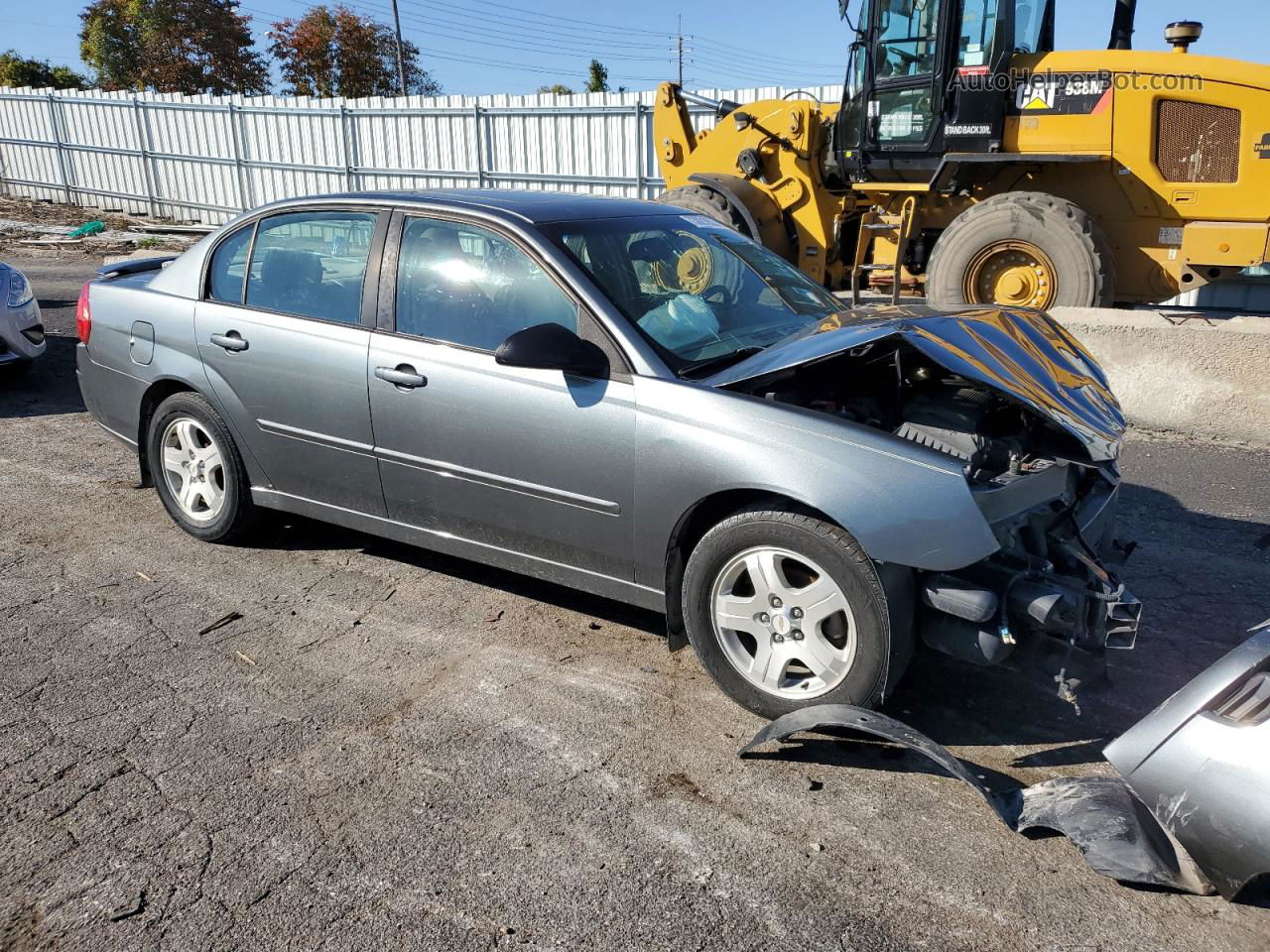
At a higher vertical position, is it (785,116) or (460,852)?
(785,116)

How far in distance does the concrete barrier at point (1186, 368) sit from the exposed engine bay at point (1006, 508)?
3431mm

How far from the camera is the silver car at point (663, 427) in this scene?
→ 3.09 meters

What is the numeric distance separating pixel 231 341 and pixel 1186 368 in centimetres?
590

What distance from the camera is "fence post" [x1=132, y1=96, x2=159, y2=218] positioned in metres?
21.7

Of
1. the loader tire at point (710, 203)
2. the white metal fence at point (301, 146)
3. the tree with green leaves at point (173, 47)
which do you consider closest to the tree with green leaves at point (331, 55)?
the tree with green leaves at point (173, 47)

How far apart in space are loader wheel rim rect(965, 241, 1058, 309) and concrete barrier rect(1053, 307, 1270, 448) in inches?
56.7

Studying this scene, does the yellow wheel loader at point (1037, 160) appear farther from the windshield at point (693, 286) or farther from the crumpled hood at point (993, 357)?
the crumpled hood at point (993, 357)

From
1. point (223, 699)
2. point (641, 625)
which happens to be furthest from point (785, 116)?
point (223, 699)

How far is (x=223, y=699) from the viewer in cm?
352

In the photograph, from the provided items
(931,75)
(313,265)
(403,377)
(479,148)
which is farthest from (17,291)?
(479,148)

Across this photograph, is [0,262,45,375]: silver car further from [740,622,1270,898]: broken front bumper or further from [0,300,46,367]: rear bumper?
[740,622,1270,898]: broken front bumper

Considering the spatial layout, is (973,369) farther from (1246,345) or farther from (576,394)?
(1246,345)

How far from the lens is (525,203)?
422 cm

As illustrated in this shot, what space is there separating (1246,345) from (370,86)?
146 ft
